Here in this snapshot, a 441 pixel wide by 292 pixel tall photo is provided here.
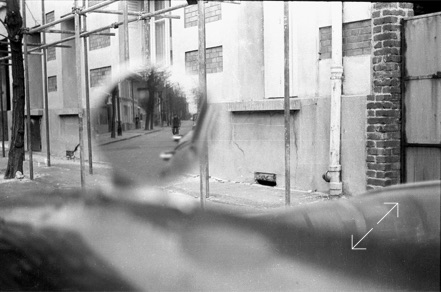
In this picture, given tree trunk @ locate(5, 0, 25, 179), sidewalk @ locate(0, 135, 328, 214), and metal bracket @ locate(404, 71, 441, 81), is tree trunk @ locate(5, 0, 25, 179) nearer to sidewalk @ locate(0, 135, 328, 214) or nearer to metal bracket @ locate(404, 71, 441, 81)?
sidewalk @ locate(0, 135, 328, 214)

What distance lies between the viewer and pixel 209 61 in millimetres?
1677

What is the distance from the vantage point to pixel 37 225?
146 cm

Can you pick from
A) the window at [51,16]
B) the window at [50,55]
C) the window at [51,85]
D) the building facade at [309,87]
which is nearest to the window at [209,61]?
the building facade at [309,87]

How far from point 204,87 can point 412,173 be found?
521mm

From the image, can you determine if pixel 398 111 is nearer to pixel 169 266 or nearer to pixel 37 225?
pixel 169 266

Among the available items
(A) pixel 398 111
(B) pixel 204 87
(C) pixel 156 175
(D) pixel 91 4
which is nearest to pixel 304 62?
(A) pixel 398 111

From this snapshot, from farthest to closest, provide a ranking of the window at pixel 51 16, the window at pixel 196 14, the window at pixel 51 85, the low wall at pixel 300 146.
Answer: the window at pixel 51 85, the window at pixel 51 16, the window at pixel 196 14, the low wall at pixel 300 146

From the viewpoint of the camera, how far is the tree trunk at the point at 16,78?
156 inches

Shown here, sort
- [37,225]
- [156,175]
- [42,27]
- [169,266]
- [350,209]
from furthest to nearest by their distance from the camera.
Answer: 1. [42,27]
2. [37,225]
3. [169,266]
4. [156,175]
5. [350,209]

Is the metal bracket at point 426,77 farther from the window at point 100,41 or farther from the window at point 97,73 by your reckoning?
the window at point 100,41

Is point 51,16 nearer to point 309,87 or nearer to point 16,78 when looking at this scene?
point 309,87

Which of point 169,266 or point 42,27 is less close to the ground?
point 42,27

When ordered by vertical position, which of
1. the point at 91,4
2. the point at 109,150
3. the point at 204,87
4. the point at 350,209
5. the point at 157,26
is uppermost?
the point at 91,4

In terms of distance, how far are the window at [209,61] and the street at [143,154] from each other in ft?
0.76
